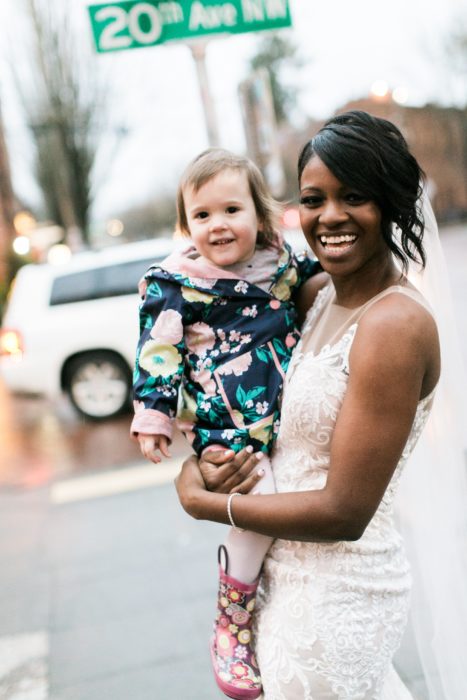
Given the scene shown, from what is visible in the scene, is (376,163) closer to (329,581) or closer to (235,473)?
(235,473)

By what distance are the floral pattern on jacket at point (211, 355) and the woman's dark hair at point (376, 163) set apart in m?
0.41

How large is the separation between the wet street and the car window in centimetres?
136

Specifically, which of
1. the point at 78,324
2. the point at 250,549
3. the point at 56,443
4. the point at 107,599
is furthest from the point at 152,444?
the point at 78,324

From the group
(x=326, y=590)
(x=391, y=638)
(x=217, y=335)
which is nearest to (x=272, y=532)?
(x=326, y=590)

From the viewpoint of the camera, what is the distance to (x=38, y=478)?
20.9ft

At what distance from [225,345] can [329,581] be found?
600mm

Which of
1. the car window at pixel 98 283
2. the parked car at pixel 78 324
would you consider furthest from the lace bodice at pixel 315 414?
the car window at pixel 98 283

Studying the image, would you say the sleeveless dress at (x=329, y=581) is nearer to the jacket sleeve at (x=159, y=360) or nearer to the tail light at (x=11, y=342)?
the jacket sleeve at (x=159, y=360)

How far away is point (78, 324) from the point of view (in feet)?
26.1

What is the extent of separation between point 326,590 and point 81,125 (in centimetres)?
2709

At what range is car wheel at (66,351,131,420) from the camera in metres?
8.09

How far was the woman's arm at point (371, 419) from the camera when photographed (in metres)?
1.43

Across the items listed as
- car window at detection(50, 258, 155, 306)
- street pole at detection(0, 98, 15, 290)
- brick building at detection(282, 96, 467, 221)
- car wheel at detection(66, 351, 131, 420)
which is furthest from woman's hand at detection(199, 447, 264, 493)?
brick building at detection(282, 96, 467, 221)

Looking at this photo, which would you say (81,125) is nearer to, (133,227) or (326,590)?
(326,590)
